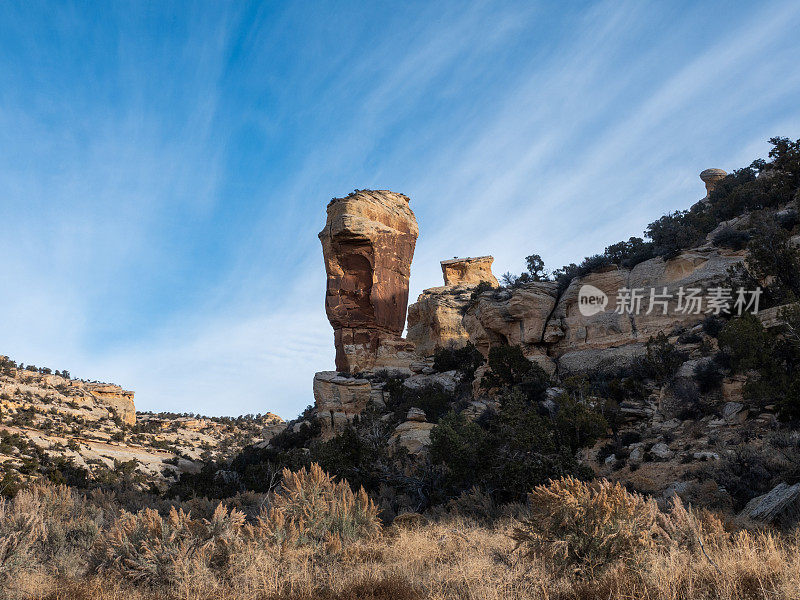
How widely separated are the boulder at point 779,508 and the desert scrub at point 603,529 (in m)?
2.36

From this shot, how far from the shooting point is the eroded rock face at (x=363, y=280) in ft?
146

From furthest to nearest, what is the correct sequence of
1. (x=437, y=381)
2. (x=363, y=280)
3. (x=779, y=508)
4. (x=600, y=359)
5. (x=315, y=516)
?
(x=363, y=280) → (x=437, y=381) → (x=600, y=359) → (x=315, y=516) → (x=779, y=508)

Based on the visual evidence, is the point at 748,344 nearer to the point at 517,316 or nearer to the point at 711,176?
the point at 517,316

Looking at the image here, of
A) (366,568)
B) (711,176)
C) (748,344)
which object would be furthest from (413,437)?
(711,176)

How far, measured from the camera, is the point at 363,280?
4603 cm

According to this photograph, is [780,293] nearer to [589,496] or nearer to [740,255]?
[740,255]

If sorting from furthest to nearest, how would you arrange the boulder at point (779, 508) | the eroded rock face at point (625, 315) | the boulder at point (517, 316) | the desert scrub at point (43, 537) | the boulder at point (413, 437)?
1. the boulder at point (517, 316)
2. the eroded rock face at point (625, 315)
3. the boulder at point (413, 437)
4. the boulder at point (779, 508)
5. the desert scrub at point (43, 537)

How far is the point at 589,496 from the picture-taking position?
21.3 feet

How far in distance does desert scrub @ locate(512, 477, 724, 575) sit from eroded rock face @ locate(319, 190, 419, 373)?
120 ft

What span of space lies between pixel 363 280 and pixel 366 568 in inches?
1556

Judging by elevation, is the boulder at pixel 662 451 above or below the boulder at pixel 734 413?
below

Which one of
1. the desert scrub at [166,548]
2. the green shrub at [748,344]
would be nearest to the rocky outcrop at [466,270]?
the green shrub at [748,344]

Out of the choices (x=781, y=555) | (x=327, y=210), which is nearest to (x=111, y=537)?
(x=781, y=555)

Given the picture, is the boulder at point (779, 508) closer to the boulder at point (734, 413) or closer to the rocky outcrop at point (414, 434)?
the boulder at point (734, 413)
